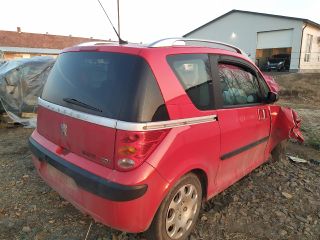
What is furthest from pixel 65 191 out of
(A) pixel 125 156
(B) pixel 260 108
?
(B) pixel 260 108

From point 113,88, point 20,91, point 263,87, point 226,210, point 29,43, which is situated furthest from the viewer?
point 29,43

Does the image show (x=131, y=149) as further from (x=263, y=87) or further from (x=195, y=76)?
(x=263, y=87)

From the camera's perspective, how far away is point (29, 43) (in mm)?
37188

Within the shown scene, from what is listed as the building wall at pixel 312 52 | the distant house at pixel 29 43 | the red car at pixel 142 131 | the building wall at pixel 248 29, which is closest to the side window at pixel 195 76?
the red car at pixel 142 131

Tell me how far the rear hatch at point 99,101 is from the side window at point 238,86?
1.12 m

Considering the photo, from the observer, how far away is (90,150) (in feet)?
8.17

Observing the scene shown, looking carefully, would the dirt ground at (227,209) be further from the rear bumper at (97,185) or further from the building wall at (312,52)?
the building wall at (312,52)

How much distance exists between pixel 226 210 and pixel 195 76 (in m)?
1.65

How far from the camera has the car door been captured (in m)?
3.16

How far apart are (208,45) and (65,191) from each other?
2.13m

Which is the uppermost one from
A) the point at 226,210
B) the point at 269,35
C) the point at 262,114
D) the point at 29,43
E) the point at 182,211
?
the point at 269,35

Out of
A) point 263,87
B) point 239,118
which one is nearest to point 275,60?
point 263,87

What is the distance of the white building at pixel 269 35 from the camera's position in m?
24.3


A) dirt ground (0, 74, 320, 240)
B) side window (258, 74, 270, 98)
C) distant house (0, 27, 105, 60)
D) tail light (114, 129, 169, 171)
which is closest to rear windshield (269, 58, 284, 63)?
distant house (0, 27, 105, 60)
